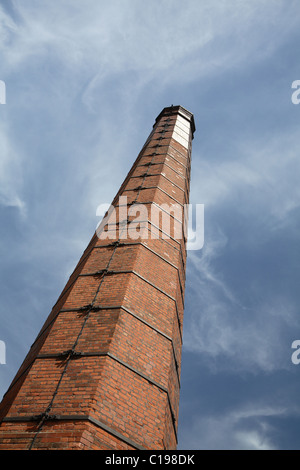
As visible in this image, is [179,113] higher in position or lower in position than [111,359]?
higher

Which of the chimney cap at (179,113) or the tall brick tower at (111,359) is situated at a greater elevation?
the chimney cap at (179,113)

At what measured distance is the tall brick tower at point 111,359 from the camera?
14.6 feet

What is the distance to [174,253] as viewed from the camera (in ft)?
28.9

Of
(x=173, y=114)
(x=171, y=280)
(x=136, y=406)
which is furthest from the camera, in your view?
(x=173, y=114)

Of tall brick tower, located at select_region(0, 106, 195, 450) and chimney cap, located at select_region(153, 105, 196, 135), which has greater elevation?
chimney cap, located at select_region(153, 105, 196, 135)

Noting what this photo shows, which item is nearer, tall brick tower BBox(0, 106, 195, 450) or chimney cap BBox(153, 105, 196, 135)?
tall brick tower BBox(0, 106, 195, 450)

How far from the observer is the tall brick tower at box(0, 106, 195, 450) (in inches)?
175

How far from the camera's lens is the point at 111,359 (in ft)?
17.3

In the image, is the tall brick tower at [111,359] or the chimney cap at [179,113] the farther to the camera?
the chimney cap at [179,113]

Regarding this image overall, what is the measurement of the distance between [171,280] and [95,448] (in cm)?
427

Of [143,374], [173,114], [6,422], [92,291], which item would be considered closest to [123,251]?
[92,291]

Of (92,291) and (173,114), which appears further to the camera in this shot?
(173,114)

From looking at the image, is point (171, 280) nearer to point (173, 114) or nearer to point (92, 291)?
point (92, 291)

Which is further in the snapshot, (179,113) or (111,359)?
Answer: (179,113)
